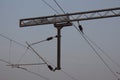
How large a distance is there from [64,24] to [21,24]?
1.98 metres

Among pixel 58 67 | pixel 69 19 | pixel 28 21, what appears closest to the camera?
pixel 58 67

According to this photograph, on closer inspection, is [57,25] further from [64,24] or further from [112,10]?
[112,10]

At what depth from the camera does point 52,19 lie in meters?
9.77

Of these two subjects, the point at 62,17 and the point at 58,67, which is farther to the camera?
the point at 62,17

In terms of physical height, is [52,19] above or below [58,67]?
above

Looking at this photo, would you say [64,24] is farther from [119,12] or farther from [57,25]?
[119,12]

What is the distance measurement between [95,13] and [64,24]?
145cm

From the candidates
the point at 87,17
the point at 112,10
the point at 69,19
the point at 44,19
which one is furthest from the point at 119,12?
the point at 44,19

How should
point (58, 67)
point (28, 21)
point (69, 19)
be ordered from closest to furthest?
point (58, 67), point (69, 19), point (28, 21)

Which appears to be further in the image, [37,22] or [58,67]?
[37,22]

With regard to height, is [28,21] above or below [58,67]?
above

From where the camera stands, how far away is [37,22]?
10148 millimetres

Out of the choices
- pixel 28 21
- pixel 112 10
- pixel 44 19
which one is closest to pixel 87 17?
pixel 112 10

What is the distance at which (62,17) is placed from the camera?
31.6 feet
